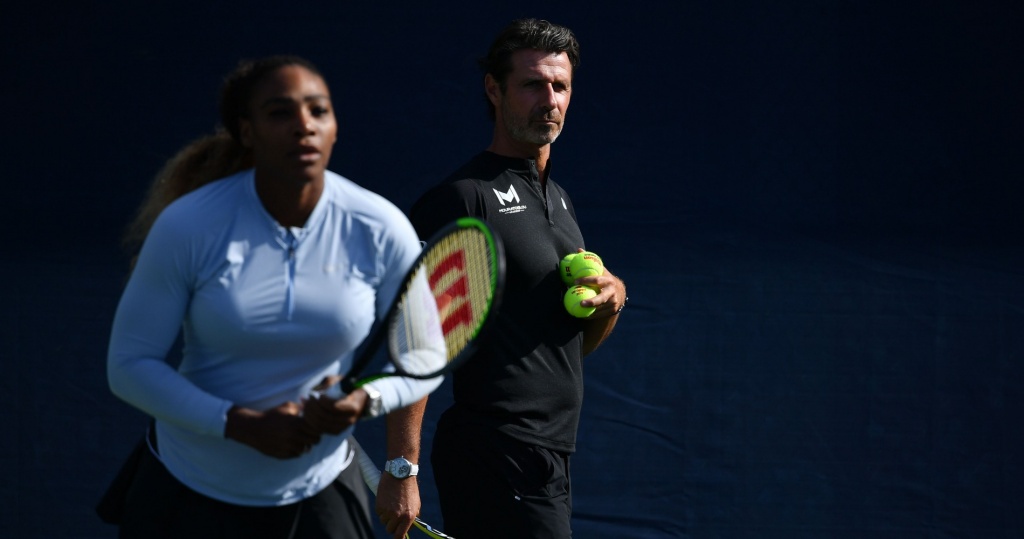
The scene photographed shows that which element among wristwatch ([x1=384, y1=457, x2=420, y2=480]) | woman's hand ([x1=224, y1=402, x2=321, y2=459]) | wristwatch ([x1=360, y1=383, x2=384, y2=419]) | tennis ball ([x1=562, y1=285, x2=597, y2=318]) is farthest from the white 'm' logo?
woman's hand ([x1=224, y1=402, x2=321, y2=459])

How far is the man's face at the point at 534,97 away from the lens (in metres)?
3.00

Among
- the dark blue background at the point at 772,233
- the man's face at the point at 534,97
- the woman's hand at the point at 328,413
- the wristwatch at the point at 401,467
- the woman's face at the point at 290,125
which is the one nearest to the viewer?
the woman's hand at the point at 328,413

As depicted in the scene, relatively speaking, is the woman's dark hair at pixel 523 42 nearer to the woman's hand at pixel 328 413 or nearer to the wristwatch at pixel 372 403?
the wristwatch at pixel 372 403

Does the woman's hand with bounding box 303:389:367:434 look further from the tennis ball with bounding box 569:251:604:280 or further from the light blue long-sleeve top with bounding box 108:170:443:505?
the tennis ball with bounding box 569:251:604:280

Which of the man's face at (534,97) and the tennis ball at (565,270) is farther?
the man's face at (534,97)

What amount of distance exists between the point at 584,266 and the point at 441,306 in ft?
2.26

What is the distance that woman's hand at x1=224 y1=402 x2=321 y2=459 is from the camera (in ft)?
6.44

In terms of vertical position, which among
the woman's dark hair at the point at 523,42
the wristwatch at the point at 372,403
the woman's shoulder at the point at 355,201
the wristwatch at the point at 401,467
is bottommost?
the wristwatch at the point at 401,467

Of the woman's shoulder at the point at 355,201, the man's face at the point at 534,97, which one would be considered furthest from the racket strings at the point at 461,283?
the man's face at the point at 534,97

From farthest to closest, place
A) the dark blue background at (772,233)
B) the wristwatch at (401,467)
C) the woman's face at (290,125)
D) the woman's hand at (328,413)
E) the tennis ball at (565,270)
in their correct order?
the dark blue background at (772,233) → the tennis ball at (565,270) → the wristwatch at (401,467) → the woman's face at (290,125) → the woman's hand at (328,413)

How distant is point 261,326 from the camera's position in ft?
6.55

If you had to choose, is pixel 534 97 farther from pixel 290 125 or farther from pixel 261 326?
pixel 261 326

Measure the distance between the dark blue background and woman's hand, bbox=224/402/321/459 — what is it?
201 cm

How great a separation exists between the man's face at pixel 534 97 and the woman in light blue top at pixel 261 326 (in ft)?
2.85
